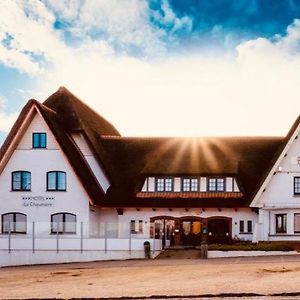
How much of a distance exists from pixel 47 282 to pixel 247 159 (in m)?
26.7

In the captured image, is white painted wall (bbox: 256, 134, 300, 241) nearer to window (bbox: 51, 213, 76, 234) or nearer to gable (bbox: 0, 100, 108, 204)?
gable (bbox: 0, 100, 108, 204)

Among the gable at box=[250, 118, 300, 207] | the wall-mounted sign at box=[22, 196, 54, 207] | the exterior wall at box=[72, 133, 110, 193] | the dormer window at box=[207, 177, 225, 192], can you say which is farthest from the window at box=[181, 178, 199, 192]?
the wall-mounted sign at box=[22, 196, 54, 207]

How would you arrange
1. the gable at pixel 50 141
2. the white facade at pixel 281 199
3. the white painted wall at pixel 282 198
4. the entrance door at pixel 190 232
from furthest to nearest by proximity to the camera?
the entrance door at pixel 190 232 < the gable at pixel 50 141 < the white painted wall at pixel 282 198 < the white facade at pixel 281 199

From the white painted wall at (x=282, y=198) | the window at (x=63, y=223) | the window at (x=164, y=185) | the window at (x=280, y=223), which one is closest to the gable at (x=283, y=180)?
the white painted wall at (x=282, y=198)

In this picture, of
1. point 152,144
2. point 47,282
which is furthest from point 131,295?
point 152,144

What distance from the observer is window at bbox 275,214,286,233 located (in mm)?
47281

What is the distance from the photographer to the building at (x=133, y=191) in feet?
155

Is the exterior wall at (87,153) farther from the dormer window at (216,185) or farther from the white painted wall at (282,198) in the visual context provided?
the white painted wall at (282,198)

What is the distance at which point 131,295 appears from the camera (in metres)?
24.4

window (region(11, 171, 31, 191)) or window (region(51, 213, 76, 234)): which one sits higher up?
window (region(11, 171, 31, 191))

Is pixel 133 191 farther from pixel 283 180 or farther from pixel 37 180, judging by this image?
pixel 283 180

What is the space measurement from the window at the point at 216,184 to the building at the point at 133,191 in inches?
2.9

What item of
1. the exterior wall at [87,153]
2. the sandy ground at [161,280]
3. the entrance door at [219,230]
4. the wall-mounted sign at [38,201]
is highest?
the exterior wall at [87,153]

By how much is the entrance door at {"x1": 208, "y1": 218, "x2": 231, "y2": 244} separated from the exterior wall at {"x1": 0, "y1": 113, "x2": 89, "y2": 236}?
1039 cm
